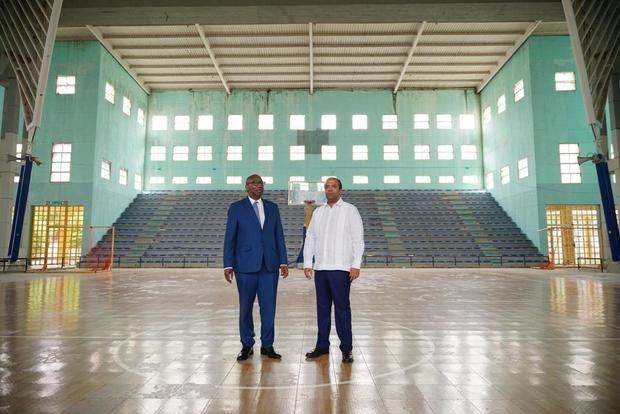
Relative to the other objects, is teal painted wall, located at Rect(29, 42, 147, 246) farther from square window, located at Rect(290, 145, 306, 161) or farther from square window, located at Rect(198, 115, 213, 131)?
square window, located at Rect(290, 145, 306, 161)

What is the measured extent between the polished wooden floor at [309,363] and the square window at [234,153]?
2209 centimetres

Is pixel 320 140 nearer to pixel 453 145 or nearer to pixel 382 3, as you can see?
pixel 453 145

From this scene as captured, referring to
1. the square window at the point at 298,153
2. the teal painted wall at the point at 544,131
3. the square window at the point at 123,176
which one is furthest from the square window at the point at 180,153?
the teal painted wall at the point at 544,131

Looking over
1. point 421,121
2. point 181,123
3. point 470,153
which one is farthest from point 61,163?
point 470,153

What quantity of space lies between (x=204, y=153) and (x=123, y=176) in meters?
5.64

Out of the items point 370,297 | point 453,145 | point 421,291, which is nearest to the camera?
point 370,297

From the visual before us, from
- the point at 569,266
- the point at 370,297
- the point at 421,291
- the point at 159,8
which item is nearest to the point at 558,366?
the point at 370,297

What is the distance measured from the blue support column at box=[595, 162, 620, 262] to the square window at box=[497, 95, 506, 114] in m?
13.9

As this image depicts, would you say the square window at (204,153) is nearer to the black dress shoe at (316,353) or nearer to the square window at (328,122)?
the square window at (328,122)

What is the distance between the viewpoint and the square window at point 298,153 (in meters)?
28.3

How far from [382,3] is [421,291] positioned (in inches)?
462

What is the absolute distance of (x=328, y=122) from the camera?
2870cm

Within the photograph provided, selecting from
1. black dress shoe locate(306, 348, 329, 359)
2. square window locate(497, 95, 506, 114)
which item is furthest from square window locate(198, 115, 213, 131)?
black dress shoe locate(306, 348, 329, 359)

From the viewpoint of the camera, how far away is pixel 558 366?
11.2 ft
